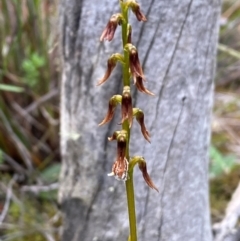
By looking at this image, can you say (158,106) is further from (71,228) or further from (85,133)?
(71,228)

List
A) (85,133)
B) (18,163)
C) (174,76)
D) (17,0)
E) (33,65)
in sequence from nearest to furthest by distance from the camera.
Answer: (174,76) → (85,133) → (17,0) → (33,65) → (18,163)

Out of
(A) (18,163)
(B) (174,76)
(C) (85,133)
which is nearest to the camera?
(B) (174,76)

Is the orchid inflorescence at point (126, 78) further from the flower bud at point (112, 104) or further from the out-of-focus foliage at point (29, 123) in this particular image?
the out-of-focus foliage at point (29, 123)

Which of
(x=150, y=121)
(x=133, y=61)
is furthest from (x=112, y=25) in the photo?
(x=150, y=121)

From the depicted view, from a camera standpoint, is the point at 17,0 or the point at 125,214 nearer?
the point at 125,214

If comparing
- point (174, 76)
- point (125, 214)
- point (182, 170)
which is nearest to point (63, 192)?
point (125, 214)

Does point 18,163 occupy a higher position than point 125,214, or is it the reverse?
point 18,163

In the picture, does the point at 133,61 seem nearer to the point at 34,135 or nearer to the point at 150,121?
the point at 150,121
